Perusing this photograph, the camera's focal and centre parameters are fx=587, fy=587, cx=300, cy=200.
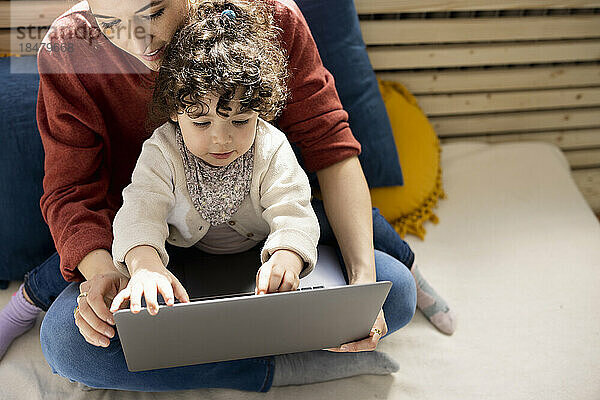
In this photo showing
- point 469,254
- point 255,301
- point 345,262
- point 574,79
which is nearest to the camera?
point 255,301

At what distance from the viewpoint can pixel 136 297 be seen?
2.55ft

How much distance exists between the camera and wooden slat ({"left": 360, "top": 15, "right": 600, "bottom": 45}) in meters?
1.56

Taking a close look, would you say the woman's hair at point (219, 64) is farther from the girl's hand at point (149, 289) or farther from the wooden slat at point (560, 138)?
the wooden slat at point (560, 138)

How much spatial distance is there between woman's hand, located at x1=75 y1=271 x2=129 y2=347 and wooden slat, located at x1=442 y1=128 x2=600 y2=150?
4.04 ft

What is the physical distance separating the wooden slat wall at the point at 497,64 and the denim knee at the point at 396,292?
685mm

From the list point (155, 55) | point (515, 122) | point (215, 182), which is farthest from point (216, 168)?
point (515, 122)

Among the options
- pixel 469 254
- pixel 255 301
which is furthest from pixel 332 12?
pixel 255 301

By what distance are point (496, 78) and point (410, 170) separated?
427 mm

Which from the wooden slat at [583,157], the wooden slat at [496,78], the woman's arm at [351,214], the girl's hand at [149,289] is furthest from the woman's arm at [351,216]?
the wooden slat at [583,157]

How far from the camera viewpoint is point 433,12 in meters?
1.60

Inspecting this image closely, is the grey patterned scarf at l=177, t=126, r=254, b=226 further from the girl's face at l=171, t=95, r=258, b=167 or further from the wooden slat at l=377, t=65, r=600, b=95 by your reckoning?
the wooden slat at l=377, t=65, r=600, b=95

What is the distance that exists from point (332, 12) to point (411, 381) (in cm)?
81

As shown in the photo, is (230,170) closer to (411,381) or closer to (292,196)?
(292,196)

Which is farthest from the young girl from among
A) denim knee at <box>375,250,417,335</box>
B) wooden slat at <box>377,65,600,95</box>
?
wooden slat at <box>377,65,600,95</box>
